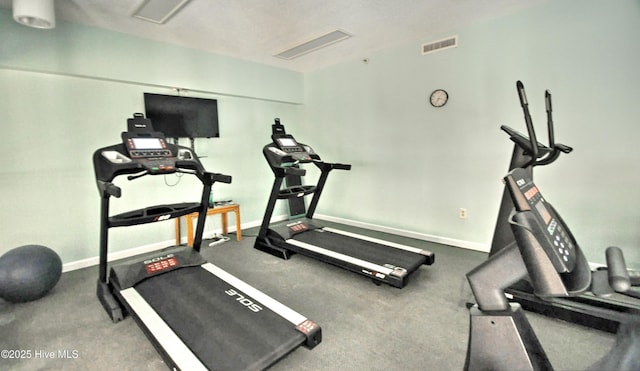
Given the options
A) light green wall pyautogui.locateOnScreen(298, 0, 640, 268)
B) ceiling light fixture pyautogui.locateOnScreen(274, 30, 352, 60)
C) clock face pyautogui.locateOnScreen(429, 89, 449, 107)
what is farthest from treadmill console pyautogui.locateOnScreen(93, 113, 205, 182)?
clock face pyautogui.locateOnScreen(429, 89, 449, 107)

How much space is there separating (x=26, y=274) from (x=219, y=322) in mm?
1875

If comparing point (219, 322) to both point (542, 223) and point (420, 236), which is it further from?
point (420, 236)

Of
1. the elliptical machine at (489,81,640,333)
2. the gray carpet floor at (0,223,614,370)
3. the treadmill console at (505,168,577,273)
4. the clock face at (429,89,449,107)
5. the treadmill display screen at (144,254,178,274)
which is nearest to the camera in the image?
the treadmill console at (505,168,577,273)

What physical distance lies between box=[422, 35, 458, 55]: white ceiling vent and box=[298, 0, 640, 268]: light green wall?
73 millimetres

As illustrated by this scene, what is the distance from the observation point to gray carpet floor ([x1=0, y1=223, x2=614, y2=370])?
1.88 m

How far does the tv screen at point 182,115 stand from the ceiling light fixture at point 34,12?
1.23 metres

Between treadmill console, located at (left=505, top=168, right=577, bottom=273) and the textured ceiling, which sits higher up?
the textured ceiling

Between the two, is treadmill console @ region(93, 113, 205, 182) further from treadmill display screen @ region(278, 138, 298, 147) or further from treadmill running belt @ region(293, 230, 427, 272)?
treadmill running belt @ region(293, 230, 427, 272)

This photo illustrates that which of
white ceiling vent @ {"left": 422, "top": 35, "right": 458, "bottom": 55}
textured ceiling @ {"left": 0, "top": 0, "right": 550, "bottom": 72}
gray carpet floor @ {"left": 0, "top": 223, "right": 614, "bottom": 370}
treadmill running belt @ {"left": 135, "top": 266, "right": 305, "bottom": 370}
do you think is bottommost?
gray carpet floor @ {"left": 0, "top": 223, "right": 614, "bottom": 370}

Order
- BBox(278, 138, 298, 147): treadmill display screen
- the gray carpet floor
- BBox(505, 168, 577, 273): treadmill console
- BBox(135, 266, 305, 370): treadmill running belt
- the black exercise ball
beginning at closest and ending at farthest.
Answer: BBox(505, 168, 577, 273): treadmill console
BBox(135, 266, 305, 370): treadmill running belt
the gray carpet floor
the black exercise ball
BBox(278, 138, 298, 147): treadmill display screen

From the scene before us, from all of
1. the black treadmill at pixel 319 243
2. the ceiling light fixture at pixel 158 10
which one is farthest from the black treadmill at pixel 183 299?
the ceiling light fixture at pixel 158 10

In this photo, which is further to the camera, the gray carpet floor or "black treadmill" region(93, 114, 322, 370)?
the gray carpet floor

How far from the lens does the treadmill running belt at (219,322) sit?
5.36 ft

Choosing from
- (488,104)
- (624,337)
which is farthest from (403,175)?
(624,337)
